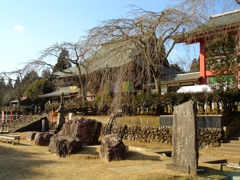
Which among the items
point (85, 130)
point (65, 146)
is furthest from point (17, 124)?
point (65, 146)

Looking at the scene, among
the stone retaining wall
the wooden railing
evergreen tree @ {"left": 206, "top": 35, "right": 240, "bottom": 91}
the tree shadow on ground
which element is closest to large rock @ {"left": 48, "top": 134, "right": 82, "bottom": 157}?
the tree shadow on ground

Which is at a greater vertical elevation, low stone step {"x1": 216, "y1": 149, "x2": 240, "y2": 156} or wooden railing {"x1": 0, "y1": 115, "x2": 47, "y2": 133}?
wooden railing {"x1": 0, "y1": 115, "x2": 47, "y2": 133}

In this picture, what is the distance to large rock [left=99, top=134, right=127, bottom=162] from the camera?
938 centimetres

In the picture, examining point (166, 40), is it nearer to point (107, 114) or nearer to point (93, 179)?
point (107, 114)

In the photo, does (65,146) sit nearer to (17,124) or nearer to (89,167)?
(89,167)

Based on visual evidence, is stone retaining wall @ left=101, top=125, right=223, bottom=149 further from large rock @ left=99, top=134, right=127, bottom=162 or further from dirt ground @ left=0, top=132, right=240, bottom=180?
large rock @ left=99, top=134, right=127, bottom=162

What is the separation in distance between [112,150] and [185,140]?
9.76ft

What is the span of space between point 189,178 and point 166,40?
9947 millimetres

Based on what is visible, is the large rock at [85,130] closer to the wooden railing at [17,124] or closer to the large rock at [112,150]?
the large rock at [112,150]

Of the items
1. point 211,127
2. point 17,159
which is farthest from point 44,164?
point 211,127

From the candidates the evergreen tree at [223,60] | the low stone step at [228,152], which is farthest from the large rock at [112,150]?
the evergreen tree at [223,60]

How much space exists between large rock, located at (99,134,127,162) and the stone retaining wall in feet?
15.9

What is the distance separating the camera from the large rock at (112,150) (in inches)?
369

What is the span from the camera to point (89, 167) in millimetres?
8461
